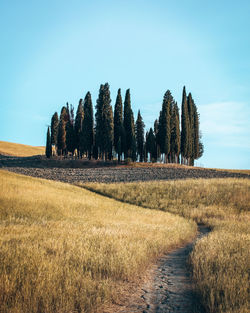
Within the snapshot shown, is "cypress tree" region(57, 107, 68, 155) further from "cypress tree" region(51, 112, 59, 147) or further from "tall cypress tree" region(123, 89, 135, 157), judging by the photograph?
"tall cypress tree" region(123, 89, 135, 157)

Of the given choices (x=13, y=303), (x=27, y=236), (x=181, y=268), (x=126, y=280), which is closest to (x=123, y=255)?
(x=126, y=280)

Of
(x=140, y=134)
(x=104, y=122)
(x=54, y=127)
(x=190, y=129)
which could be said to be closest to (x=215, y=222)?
(x=104, y=122)

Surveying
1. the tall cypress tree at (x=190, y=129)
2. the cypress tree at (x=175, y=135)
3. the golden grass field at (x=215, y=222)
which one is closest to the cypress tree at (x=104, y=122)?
the cypress tree at (x=175, y=135)

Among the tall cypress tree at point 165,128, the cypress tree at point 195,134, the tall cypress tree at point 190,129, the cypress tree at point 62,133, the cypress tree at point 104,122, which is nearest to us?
the cypress tree at point 104,122

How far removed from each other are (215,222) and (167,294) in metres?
11.4

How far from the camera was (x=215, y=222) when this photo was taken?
1532 cm

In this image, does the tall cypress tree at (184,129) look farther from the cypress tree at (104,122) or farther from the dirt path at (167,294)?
the dirt path at (167,294)

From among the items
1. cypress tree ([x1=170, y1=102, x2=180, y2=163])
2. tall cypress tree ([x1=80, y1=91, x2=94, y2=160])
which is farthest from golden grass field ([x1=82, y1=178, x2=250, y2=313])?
cypress tree ([x1=170, y1=102, x2=180, y2=163])

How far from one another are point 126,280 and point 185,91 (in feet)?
186

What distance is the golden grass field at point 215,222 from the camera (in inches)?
171

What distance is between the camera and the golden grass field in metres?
4.34

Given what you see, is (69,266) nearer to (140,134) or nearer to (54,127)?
(140,134)

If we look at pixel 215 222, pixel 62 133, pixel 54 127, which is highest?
pixel 54 127

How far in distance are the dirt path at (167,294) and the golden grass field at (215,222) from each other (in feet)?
0.84
